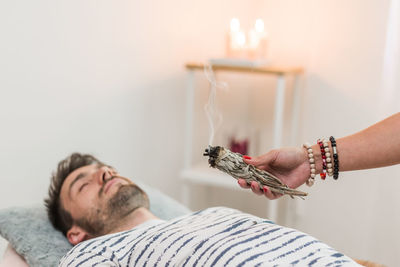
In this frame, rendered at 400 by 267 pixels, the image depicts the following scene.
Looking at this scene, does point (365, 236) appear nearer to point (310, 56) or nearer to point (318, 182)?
point (318, 182)

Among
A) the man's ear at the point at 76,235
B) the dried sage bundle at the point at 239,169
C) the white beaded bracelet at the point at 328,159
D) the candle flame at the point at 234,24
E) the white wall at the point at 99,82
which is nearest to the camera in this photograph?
the dried sage bundle at the point at 239,169

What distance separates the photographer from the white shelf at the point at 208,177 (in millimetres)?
2352

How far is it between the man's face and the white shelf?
784mm

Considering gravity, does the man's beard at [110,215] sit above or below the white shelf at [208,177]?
above

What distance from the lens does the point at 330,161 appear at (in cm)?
132

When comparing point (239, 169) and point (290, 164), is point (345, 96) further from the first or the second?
point (239, 169)

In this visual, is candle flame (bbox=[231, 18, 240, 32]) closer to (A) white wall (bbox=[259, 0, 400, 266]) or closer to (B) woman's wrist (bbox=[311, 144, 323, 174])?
(A) white wall (bbox=[259, 0, 400, 266])

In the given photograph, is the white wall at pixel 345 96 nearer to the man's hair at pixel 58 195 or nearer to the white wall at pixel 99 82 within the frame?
the white wall at pixel 99 82

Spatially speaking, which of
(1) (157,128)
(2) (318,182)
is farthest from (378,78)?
(1) (157,128)

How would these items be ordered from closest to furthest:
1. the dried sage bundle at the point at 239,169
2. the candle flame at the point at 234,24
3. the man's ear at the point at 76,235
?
1. the dried sage bundle at the point at 239,169
2. the man's ear at the point at 76,235
3. the candle flame at the point at 234,24

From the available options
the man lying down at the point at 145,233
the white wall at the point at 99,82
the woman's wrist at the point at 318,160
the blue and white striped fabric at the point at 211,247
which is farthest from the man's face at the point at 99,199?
the woman's wrist at the point at 318,160

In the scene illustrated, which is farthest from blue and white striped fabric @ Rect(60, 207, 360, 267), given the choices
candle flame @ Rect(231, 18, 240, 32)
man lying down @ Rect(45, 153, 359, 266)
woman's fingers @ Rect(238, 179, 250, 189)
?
candle flame @ Rect(231, 18, 240, 32)

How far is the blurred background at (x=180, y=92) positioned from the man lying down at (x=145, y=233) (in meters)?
0.28

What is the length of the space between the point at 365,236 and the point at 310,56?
93 centimetres
